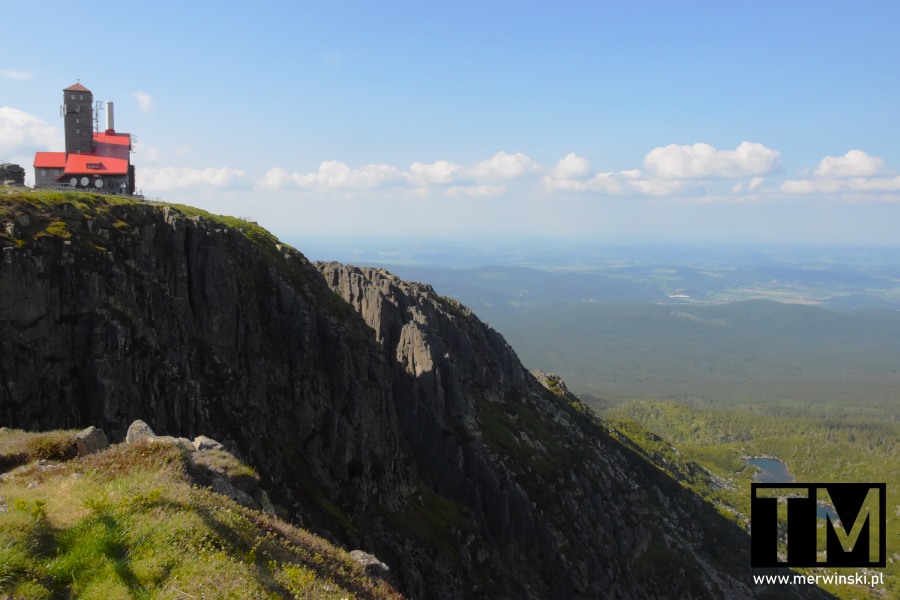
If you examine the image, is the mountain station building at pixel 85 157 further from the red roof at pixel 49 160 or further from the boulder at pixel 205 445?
the boulder at pixel 205 445

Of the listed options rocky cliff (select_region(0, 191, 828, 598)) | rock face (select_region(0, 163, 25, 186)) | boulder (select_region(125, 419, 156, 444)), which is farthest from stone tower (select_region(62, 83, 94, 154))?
boulder (select_region(125, 419, 156, 444))

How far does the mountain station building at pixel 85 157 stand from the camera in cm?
7344

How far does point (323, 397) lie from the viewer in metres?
73.9

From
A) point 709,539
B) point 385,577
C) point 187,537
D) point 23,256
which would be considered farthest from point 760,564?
point 709,539

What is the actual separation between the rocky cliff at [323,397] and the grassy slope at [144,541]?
1047 inches

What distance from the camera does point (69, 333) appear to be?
1890 inches

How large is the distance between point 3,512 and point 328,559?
1135 cm

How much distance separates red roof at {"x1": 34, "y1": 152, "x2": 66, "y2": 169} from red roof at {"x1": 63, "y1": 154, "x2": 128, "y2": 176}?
2.48ft

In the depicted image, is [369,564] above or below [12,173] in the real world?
below

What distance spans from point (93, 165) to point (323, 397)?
42.6 metres

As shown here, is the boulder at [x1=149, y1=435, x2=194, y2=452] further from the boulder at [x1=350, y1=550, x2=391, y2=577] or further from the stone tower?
the stone tower

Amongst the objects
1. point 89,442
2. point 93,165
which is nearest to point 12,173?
point 93,165

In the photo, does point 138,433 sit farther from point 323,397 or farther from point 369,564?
point 323,397

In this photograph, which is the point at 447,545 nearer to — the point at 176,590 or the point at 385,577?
the point at 385,577
